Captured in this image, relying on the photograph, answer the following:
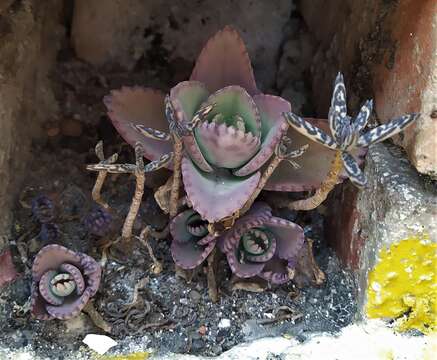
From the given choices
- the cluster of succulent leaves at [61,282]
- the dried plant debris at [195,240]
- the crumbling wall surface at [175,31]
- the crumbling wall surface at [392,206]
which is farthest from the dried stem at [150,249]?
the crumbling wall surface at [175,31]

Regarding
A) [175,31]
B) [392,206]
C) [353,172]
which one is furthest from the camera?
[175,31]

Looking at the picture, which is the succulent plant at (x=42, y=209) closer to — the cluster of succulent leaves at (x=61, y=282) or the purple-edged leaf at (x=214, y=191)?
the cluster of succulent leaves at (x=61, y=282)

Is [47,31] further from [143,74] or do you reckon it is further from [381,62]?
[381,62]

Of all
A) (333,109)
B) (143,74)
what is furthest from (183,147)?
(143,74)

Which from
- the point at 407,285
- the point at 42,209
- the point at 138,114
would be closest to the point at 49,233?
the point at 42,209

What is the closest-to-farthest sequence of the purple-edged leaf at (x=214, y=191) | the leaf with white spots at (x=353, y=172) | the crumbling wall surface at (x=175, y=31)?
1. the leaf with white spots at (x=353, y=172)
2. the purple-edged leaf at (x=214, y=191)
3. the crumbling wall surface at (x=175, y=31)

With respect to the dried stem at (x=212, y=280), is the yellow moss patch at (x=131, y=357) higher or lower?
lower

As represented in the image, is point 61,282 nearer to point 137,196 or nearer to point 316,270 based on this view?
point 137,196
